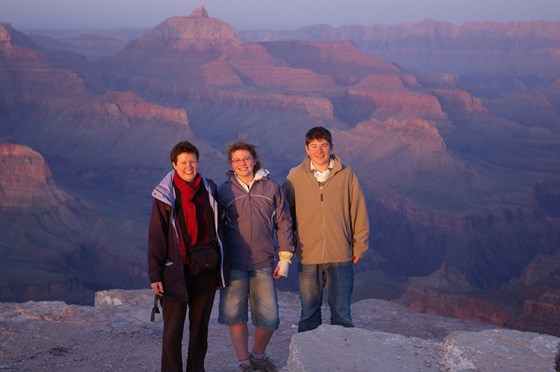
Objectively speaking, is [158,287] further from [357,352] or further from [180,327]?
[357,352]

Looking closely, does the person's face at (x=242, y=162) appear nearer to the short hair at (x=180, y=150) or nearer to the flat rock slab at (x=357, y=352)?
the short hair at (x=180, y=150)

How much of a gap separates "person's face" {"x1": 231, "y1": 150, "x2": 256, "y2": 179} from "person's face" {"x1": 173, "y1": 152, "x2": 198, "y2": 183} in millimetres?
495

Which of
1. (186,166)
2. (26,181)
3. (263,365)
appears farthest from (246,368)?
(26,181)

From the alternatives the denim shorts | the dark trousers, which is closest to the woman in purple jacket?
the denim shorts

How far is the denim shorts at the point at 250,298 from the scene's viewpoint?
7.49 metres

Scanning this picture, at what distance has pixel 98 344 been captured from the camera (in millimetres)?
9930

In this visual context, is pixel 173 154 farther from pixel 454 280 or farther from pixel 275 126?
pixel 275 126

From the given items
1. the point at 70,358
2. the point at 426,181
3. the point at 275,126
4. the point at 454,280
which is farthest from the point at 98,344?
the point at 275,126

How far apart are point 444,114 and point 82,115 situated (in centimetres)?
4465

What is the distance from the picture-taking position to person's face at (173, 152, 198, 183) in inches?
274

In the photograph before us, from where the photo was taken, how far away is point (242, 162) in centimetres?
735

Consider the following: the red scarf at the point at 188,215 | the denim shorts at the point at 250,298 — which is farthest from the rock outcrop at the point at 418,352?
the red scarf at the point at 188,215

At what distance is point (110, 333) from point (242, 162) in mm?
4336

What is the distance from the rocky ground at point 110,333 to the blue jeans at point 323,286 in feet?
2.42
